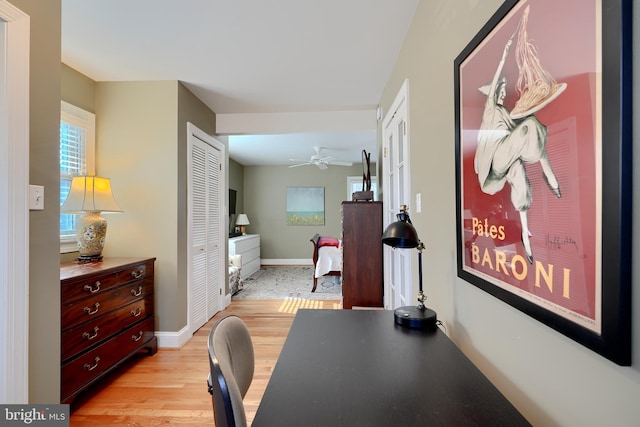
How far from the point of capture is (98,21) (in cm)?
189

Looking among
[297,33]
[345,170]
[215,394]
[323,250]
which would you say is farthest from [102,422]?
[345,170]

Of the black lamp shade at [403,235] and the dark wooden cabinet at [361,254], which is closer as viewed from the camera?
the black lamp shade at [403,235]

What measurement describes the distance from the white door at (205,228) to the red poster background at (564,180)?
2797 millimetres

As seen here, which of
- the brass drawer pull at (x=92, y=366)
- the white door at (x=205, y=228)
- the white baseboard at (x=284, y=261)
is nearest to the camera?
the brass drawer pull at (x=92, y=366)

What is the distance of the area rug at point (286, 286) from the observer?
4.37 metres

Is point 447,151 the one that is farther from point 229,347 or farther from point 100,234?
point 100,234

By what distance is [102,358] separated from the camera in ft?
6.76

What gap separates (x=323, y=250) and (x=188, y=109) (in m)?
2.79

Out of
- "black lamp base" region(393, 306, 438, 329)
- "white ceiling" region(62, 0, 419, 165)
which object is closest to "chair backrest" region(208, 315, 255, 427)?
"black lamp base" region(393, 306, 438, 329)

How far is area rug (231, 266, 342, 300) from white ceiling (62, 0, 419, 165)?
269cm

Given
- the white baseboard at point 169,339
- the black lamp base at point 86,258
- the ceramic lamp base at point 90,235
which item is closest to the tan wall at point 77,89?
the ceramic lamp base at point 90,235

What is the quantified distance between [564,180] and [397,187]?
5.77 ft

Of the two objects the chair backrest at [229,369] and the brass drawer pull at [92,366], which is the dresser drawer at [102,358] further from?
the chair backrest at [229,369]

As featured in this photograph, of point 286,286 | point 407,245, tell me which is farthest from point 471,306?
point 286,286
